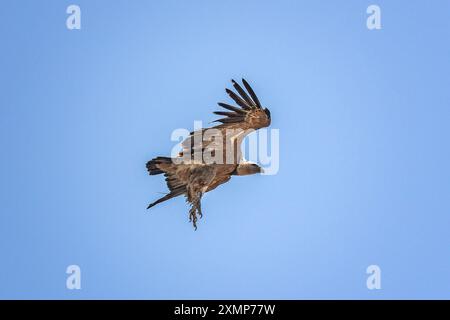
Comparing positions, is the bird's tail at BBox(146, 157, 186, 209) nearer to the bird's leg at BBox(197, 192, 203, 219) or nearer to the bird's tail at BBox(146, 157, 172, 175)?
the bird's tail at BBox(146, 157, 172, 175)

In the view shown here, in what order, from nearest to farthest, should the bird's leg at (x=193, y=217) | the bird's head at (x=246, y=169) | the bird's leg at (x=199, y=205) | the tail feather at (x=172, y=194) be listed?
the bird's leg at (x=193, y=217) → the bird's leg at (x=199, y=205) → the tail feather at (x=172, y=194) → the bird's head at (x=246, y=169)

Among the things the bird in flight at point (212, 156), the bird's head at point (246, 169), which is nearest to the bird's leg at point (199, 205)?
the bird in flight at point (212, 156)

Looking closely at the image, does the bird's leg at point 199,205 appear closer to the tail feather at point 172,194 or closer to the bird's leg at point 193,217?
the bird's leg at point 193,217

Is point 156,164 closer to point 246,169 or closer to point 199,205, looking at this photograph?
point 199,205

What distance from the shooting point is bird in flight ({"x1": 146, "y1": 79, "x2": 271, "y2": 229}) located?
15.2 m

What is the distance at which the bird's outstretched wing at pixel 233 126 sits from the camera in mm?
15141

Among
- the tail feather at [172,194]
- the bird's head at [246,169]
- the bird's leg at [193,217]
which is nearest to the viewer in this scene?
the bird's leg at [193,217]

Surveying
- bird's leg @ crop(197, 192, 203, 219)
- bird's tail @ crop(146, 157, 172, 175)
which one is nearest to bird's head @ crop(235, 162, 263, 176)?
bird's leg @ crop(197, 192, 203, 219)

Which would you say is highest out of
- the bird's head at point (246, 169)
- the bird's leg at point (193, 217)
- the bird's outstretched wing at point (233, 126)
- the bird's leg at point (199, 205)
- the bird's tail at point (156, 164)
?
the bird's outstretched wing at point (233, 126)

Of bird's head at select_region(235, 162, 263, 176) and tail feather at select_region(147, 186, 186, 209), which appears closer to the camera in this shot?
tail feather at select_region(147, 186, 186, 209)

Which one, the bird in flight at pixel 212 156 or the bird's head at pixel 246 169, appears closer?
the bird in flight at pixel 212 156

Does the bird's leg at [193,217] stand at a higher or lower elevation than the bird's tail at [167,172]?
lower

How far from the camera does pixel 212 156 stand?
51.3 ft
